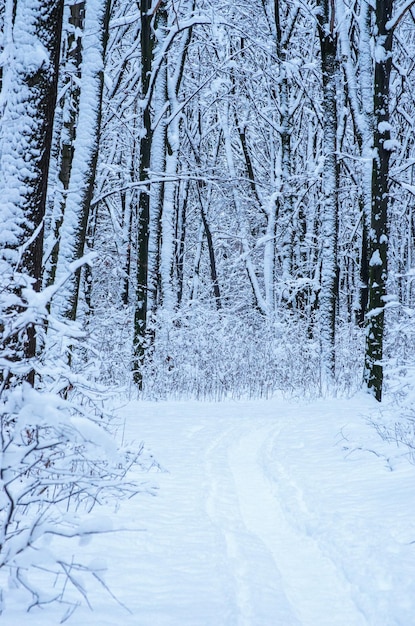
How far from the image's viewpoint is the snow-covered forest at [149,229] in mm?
2666

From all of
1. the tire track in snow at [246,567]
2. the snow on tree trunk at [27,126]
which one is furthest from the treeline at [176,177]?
the tire track in snow at [246,567]

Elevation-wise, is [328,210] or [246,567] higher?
[328,210]

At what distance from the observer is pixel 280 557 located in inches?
125

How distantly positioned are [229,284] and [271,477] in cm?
2424

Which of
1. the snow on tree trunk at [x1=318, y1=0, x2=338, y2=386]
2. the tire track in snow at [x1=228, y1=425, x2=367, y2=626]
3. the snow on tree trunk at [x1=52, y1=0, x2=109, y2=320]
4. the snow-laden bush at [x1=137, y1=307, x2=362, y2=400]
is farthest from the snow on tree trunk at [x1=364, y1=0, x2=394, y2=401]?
the tire track in snow at [x1=228, y1=425, x2=367, y2=626]

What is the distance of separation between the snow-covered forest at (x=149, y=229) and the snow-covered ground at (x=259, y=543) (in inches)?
9.0

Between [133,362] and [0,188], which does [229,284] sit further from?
[0,188]

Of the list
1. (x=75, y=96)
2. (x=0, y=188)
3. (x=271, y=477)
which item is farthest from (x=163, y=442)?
(x=75, y=96)

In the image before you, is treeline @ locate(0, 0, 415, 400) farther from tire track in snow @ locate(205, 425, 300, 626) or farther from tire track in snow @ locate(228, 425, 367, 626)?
tire track in snow @ locate(228, 425, 367, 626)

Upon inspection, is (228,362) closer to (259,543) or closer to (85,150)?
(85,150)

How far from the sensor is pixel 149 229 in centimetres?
1315

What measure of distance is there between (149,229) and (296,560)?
1065 centimetres

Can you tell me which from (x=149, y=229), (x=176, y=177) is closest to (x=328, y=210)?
(x=176, y=177)

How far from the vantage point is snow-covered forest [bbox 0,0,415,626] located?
267cm
